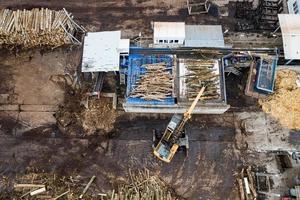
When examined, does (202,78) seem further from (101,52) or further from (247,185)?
(247,185)

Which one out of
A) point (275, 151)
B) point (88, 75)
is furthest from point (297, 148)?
point (88, 75)

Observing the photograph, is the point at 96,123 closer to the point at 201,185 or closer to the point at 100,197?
the point at 100,197

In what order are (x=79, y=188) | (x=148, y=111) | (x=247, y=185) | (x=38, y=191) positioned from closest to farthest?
(x=38, y=191)
(x=247, y=185)
(x=79, y=188)
(x=148, y=111)

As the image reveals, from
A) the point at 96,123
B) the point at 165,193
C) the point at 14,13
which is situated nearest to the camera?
the point at 165,193

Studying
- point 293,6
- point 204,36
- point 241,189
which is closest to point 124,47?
point 204,36

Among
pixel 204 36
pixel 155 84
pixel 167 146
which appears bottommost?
pixel 167 146
